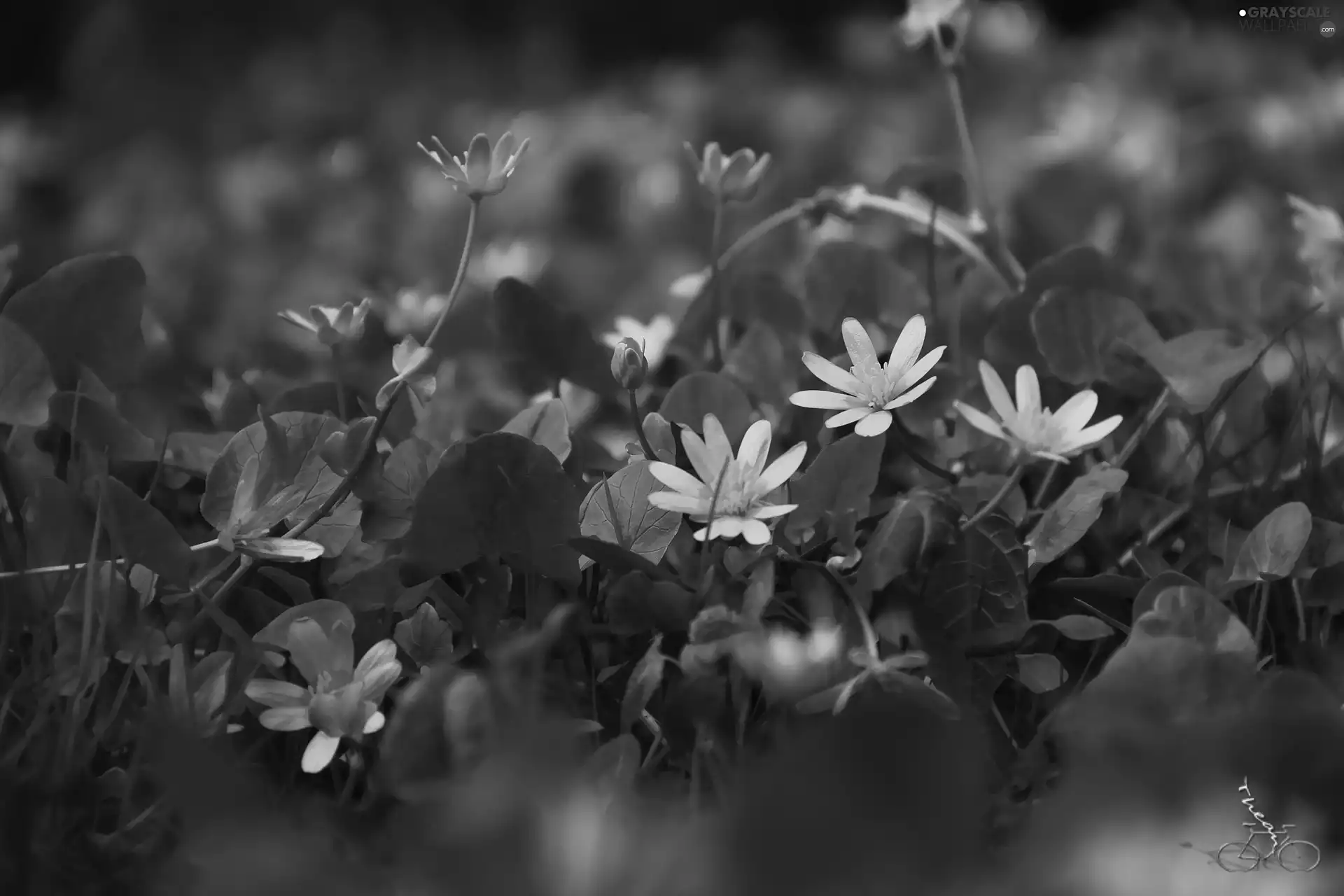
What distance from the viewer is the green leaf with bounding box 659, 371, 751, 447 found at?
71 centimetres

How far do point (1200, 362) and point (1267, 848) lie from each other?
35 centimetres

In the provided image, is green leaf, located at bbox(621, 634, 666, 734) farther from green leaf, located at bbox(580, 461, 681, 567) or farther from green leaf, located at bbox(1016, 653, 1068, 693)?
green leaf, located at bbox(1016, 653, 1068, 693)

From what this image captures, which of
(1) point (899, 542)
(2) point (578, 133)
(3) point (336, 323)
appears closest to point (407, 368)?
(3) point (336, 323)

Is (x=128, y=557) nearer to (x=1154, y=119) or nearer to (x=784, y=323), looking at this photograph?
(x=784, y=323)

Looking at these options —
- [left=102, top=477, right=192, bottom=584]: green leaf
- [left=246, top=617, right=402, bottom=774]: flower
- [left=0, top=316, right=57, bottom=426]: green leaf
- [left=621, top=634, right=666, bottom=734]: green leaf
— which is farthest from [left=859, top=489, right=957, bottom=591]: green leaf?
[left=0, top=316, right=57, bottom=426]: green leaf

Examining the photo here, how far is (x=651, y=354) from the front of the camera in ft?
2.80

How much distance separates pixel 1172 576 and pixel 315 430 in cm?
45

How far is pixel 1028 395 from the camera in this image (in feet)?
2.08

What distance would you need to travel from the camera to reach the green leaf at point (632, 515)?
63 cm

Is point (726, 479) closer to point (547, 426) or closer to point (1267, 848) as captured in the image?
point (547, 426)

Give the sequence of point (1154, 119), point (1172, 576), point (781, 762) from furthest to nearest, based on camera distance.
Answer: point (1154, 119)
point (1172, 576)
point (781, 762)

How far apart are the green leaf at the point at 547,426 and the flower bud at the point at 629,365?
7cm

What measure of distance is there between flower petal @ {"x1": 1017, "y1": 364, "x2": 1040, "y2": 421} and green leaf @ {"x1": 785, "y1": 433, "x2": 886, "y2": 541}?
0.08 meters

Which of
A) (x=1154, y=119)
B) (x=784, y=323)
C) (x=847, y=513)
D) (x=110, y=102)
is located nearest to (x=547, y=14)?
(x=110, y=102)
